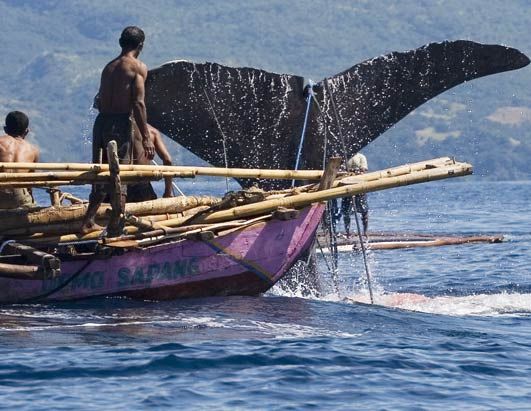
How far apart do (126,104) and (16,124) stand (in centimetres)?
121

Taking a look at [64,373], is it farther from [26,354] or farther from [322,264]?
[322,264]

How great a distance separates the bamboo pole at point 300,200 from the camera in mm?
15328

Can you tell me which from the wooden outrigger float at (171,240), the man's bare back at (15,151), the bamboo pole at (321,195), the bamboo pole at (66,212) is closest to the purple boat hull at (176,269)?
the wooden outrigger float at (171,240)

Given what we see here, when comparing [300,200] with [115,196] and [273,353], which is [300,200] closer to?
[115,196]

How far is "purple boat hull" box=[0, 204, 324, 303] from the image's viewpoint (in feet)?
50.2

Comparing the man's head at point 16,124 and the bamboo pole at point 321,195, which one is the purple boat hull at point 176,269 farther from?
the man's head at point 16,124

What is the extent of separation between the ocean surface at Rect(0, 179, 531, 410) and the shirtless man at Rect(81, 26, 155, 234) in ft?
5.81

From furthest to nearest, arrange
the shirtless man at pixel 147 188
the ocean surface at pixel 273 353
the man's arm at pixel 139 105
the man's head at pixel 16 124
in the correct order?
the shirtless man at pixel 147 188, the man's arm at pixel 139 105, the man's head at pixel 16 124, the ocean surface at pixel 273 353

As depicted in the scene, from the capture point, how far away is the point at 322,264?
25.2 metres

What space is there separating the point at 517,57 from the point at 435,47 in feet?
3.42

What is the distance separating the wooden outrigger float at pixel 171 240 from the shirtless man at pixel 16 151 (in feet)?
0.64

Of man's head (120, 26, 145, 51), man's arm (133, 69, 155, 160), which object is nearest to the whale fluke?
man's head (120, 26, 145, 51)

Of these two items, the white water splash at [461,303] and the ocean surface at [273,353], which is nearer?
the ocean surface at [273,353]

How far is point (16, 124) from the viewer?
1557cm
